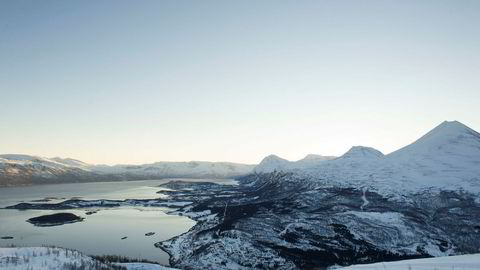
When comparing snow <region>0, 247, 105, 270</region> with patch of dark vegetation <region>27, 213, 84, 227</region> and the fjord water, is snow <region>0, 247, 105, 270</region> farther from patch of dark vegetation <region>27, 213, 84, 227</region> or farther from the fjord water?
patch of dark vegetation <region>27, 213, 84, 227</region>

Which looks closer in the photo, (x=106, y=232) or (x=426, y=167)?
(x=106, y=232)

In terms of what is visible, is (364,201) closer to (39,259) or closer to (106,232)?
(106,232)

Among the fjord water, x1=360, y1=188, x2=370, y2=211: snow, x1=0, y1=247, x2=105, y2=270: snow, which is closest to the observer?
x1=0, y1=247, x2=105, y2=270: snow

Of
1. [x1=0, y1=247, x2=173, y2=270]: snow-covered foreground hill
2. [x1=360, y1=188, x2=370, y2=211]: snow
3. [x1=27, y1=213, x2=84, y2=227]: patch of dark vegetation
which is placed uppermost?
[x1=0, y1=247, x2=173, y2=270]: snow-covered foreground hill

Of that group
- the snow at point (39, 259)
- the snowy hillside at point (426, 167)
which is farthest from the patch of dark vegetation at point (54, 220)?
the snowy hillside at point (426, 167)

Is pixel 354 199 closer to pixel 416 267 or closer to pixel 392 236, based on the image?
pixel 392 236

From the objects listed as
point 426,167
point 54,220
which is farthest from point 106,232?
point 426,167

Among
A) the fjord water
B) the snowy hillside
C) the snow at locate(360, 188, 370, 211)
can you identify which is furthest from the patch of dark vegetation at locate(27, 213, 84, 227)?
→ the snowy hillside

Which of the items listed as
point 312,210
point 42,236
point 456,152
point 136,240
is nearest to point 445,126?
point 456,152

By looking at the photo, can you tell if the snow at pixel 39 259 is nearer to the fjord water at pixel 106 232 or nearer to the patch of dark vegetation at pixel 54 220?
the fjord water at pixel 106 232
